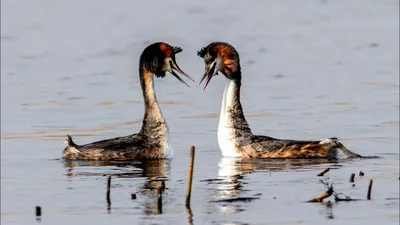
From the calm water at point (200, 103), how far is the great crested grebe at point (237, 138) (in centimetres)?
49

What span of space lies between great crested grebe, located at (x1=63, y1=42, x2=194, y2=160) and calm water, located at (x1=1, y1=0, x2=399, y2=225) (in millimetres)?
329

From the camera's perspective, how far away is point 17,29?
122 ft

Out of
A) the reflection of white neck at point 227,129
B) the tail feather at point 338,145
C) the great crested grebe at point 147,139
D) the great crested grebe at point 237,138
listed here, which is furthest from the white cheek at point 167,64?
the tail feather at point 338,145

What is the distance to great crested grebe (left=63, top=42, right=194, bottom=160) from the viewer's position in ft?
64.2

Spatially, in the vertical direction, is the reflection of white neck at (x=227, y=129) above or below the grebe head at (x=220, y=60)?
below

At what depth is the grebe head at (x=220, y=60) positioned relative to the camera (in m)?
20.0

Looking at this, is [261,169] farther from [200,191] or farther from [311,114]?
[311,114]

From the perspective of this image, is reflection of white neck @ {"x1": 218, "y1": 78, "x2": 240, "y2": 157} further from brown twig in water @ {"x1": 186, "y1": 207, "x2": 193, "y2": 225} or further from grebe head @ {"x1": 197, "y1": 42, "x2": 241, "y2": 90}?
brown twig in water @ {"x1": 186, "y1": 207, "x2": 193, "y2": 225}

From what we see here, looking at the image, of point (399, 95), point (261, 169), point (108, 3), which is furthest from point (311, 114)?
point (108, 3)

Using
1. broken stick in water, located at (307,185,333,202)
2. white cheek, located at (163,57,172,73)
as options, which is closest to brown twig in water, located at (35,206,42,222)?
broken stick in water, located at (307,185,333,202)

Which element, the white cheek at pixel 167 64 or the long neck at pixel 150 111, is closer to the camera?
the long neck at pixel 150 111

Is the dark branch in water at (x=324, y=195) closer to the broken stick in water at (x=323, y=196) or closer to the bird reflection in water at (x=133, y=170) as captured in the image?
the broken stick in water at (x=323, y=196)

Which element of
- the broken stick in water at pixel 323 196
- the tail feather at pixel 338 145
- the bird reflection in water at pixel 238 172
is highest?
the tail feather at pixel 338 145

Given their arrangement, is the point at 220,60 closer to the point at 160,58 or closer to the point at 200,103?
the point at 160,58
